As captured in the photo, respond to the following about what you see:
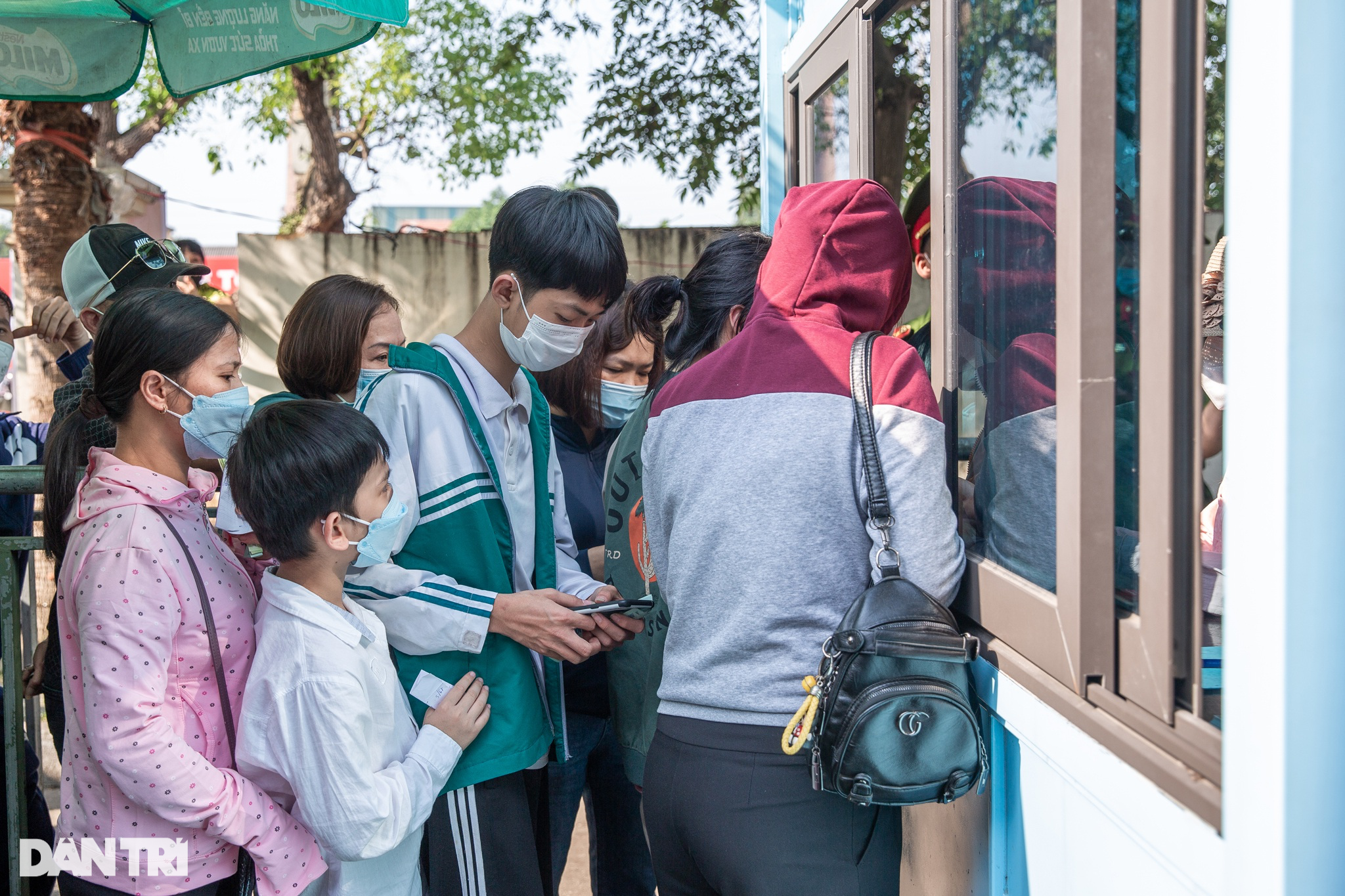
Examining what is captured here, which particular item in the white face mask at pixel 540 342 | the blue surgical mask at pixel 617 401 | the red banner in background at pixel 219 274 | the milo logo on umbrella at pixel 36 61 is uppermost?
the red banner in background at pixel 219 274

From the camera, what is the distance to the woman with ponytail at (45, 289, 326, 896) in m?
1.69

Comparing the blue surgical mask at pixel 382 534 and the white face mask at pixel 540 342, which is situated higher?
the white face mask at pixel 540 342

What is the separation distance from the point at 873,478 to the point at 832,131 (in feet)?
6.30

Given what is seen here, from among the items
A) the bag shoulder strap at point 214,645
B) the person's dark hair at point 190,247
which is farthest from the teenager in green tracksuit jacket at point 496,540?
the person's dark hair at point 190,247

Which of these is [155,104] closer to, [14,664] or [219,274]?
[219,274]

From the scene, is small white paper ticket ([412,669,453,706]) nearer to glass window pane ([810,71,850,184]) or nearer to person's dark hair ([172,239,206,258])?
glass window pane ([810,71,850,184])

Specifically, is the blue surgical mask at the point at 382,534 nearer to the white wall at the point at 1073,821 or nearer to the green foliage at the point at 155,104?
the white wall at the point at 1073,821

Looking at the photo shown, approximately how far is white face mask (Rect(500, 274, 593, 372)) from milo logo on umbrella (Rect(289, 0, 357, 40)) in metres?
1.63

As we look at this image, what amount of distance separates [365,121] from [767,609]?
11.4 metres

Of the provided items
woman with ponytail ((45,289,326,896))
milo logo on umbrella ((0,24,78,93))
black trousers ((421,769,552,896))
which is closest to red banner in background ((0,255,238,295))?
milo logo on umbrella ((0,24,78,93))

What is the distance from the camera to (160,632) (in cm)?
172

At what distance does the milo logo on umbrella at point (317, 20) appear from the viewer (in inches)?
126

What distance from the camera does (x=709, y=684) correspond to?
156 cm

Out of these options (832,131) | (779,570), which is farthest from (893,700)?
(832,131)
